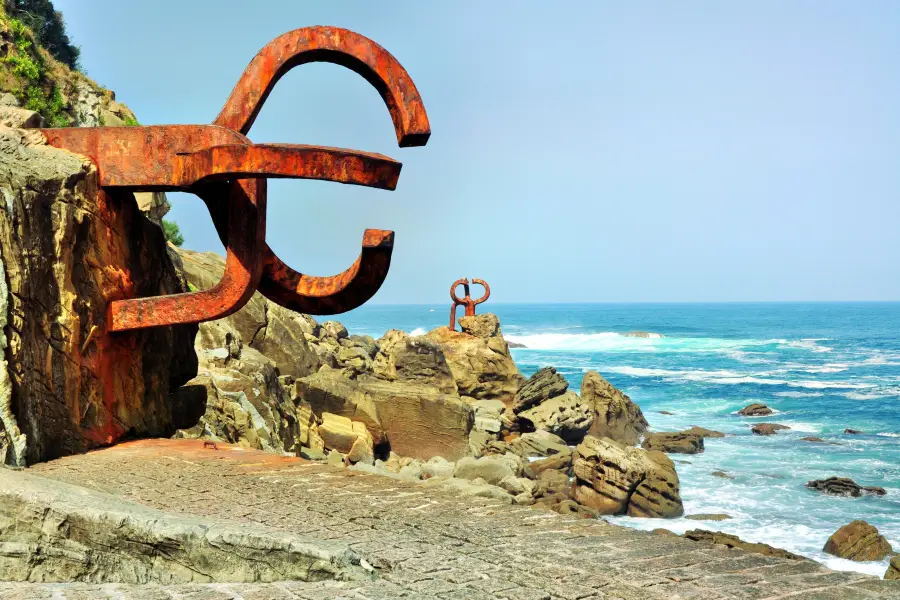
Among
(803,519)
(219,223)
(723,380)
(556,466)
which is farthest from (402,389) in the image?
(723,380)

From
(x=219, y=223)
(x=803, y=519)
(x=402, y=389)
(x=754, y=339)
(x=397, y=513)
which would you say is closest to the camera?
(x=397, y=513)

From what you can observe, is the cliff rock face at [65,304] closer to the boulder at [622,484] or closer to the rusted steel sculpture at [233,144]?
the rusted steel sculpture at [233,144]

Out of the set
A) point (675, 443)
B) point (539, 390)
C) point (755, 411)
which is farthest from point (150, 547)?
point (755, 411)

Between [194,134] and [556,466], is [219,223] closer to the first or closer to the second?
[194,134]

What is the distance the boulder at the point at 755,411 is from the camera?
29.0 m

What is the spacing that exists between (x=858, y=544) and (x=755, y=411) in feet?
58.9

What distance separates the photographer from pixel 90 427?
6520mm

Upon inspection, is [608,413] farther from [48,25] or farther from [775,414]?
[48,25]

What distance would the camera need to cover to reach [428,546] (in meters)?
4.31

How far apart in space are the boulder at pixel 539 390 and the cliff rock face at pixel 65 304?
604 inches

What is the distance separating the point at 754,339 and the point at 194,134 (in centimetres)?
7078

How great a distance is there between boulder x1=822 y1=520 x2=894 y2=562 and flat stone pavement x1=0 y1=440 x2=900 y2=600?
8713mm

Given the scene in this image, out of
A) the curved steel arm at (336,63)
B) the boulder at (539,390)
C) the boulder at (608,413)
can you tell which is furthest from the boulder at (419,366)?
the curved steel arm at (336,63)

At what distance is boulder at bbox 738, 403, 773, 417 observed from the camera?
95.0 ft
